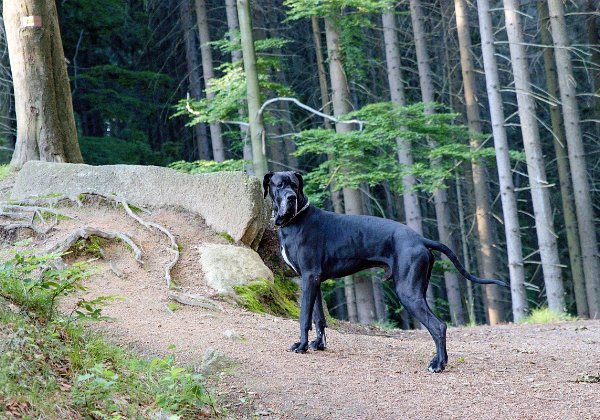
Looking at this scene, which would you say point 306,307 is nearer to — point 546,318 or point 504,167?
point 546,318

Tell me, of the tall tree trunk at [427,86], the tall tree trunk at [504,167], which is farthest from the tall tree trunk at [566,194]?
the tall tree trunk at [504,167]

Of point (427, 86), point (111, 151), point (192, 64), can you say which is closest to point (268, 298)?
point (111, 151)

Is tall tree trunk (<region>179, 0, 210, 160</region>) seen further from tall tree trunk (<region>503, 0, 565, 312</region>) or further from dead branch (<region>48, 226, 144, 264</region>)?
dead branch (<region>48, 226, 144, 264</region>)

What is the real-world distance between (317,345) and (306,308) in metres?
0.44

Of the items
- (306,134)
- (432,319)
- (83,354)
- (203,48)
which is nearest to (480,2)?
(306,134)

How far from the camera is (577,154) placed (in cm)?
2047

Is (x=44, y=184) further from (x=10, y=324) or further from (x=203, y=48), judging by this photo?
(x=203, y=48)

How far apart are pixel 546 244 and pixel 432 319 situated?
37.2ft

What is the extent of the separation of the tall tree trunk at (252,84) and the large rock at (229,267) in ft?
19.4

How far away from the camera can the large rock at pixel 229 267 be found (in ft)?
30.8

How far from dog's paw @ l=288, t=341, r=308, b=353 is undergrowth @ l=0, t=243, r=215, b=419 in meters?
1.47

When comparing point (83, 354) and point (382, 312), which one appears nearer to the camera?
point (83, 354)

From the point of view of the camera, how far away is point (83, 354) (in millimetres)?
6117

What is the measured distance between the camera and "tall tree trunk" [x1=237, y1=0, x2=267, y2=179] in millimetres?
15719
